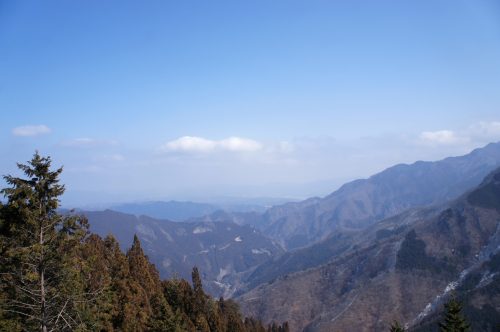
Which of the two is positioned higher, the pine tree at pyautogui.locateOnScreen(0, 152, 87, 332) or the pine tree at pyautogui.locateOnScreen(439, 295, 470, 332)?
the pine tree at pyautogui.locateOnScreen(0, 152, 87, 332)

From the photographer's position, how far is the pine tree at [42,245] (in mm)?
21375

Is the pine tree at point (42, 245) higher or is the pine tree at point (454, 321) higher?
the pine tree at point (42, 245)

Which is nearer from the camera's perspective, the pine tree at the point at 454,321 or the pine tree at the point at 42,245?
the pine tree at the point at 42,245

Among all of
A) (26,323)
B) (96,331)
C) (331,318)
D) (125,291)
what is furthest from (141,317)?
(331,318)

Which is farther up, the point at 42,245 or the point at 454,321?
the point at 42,245

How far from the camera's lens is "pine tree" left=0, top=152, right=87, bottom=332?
2138 cm

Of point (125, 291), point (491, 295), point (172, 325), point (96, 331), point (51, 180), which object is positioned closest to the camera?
point (51, 180)

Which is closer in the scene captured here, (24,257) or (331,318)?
(24,257)

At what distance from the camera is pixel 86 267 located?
22.9m

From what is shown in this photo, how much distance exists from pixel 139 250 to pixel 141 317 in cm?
2318

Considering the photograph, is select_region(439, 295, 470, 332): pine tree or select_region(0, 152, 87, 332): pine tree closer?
select_region(0, 152, 87, 332): pine tree

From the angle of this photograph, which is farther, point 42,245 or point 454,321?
point 454,321

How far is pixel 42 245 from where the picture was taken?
68.5 feet

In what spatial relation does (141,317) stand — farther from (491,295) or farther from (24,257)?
(491,295)
